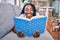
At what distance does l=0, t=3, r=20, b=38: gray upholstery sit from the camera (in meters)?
1.33

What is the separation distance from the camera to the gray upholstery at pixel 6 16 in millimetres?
1334

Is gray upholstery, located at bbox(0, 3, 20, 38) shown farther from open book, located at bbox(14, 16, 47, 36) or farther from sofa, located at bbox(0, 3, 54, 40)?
open book, located at bbox(14, 16, 47, 36)

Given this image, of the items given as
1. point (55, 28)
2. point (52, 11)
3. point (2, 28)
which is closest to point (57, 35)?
point (55, 28)

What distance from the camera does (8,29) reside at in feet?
4.48

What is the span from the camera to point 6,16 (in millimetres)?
1504

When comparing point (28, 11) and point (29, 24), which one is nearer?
point (29, 24)

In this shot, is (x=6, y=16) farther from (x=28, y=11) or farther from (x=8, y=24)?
(x=28, y=11)

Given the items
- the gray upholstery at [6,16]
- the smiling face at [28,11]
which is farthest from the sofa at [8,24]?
the smiling face at [28,11]

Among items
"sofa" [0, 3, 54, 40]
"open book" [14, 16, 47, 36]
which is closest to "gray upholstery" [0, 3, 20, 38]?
"sofa" [0, 3, 54, 40]

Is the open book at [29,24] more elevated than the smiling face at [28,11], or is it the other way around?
the smiling face at [28,11]

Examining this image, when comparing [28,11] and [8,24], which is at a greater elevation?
[28,11]

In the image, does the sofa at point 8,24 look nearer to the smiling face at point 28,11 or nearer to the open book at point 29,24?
the open book at point 29,24

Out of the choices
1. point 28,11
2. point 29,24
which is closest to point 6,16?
point 28,11

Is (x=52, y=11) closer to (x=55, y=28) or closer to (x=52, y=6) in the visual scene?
(x=52, y=6)
